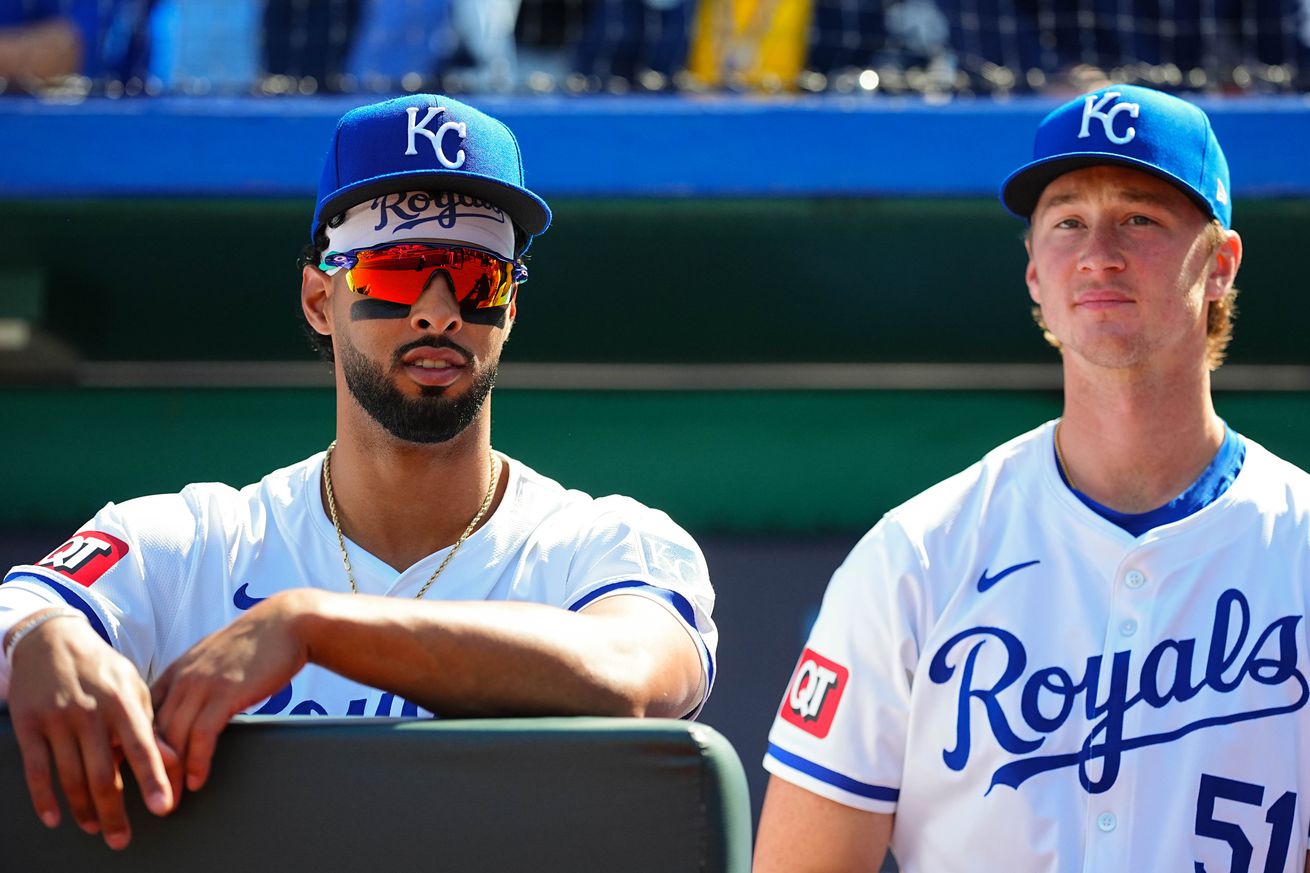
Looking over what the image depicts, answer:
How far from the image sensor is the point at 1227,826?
1658 millimetres

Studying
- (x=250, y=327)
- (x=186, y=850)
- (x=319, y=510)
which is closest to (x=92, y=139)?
(x=250, y=327)

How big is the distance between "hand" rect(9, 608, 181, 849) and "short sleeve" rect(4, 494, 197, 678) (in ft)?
1.11

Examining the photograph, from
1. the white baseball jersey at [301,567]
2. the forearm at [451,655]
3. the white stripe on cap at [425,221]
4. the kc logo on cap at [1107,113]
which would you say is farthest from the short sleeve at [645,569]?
the kc logo on cap at [1107,113]

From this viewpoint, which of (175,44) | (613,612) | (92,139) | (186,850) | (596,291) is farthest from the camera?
(175,44)

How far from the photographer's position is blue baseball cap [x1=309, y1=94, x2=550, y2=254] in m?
1.89

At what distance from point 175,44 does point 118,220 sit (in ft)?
3.07

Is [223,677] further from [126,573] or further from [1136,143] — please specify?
[1136,143]

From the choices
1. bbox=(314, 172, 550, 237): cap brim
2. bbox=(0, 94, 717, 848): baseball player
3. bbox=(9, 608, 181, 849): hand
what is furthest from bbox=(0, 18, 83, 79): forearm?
bbox=(9, 608, 181, 849): hand

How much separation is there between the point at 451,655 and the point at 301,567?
1.83ft

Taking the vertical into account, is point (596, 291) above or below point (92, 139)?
below

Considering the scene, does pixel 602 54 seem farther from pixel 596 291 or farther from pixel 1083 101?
pixel 1083 101

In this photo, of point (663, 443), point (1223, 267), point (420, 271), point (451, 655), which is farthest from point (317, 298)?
point (663, 443)

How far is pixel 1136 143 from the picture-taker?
1.92 m

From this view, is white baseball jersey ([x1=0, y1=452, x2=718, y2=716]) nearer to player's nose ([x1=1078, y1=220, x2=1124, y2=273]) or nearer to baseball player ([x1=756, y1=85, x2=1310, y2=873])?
A: baseball player ([x1=756, y1=85, x2=1310, y2=873])
